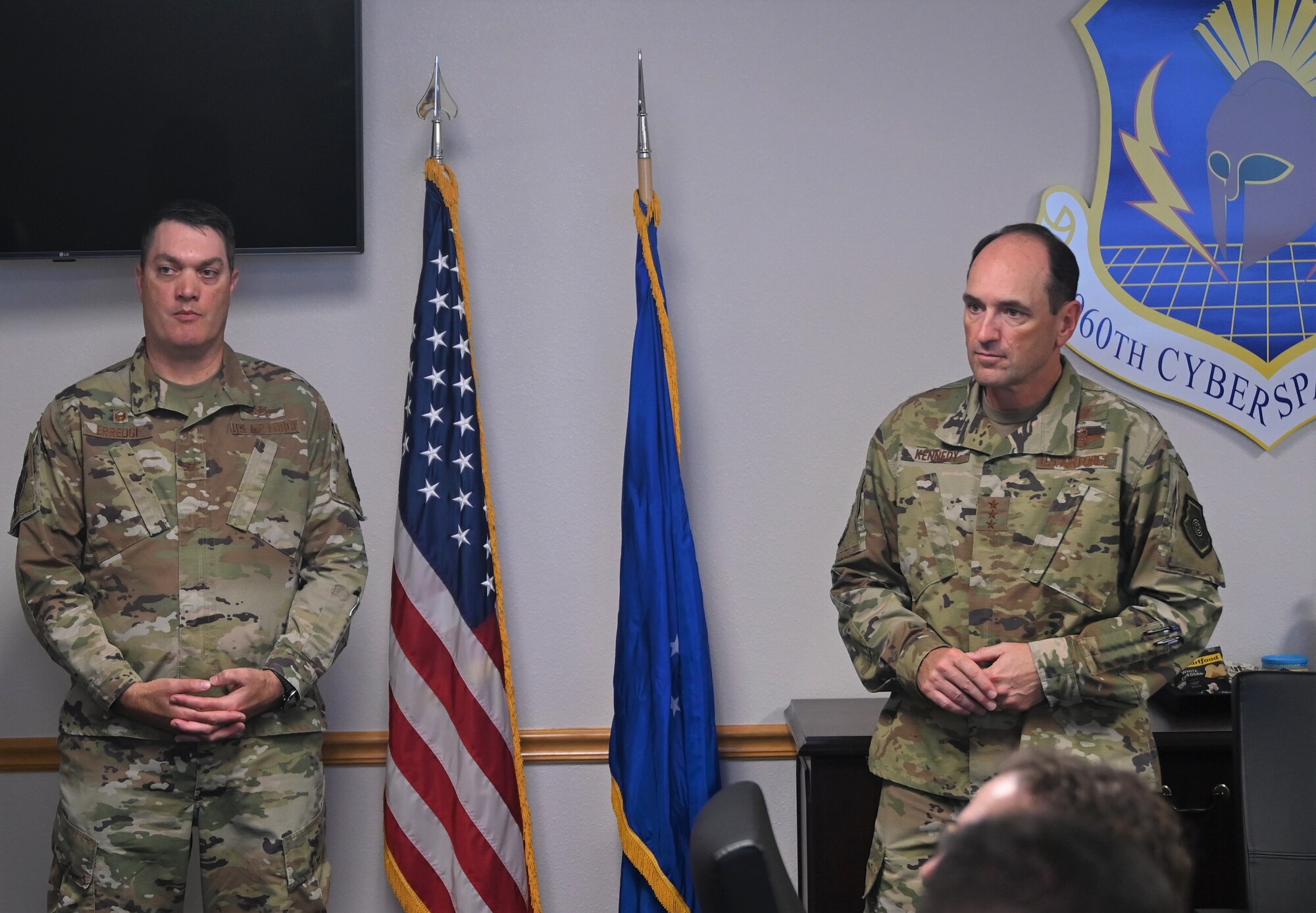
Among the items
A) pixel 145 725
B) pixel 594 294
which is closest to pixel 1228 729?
pixel 594 294

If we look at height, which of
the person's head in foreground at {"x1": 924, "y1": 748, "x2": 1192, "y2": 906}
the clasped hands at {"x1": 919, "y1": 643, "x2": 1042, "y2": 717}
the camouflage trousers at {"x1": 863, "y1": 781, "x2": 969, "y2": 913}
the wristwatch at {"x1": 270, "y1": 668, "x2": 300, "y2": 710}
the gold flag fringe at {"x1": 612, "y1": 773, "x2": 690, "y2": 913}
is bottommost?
the gold flag fringe at {"x1": 612, "y1": 773, "x2": 690, "y2": 913}

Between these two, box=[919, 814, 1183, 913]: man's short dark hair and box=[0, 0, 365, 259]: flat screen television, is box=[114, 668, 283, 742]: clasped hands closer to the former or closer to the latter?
box=[0, 0, 365, 259]: flat screen television

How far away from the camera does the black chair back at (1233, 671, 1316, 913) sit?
1.86 metres

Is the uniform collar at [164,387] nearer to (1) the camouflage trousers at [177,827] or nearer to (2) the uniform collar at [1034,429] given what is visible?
(1) the camouflage trousers at [177,827]

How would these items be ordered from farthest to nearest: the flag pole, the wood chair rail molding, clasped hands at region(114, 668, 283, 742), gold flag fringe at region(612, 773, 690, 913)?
the wood chair rail molding
the flag pole
gold flag fringe at region(612, 773, 690, 913)
clasped hands at region(114, 668, 283, 742)

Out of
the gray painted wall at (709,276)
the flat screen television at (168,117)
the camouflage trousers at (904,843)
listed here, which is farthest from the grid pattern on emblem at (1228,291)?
the flat screen television at (168,117)

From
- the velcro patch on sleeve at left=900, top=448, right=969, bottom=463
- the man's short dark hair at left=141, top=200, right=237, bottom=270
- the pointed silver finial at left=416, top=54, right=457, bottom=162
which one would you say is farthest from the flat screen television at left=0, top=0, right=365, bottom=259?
the velcro patch on sleeve at left=900, top=448, right=969, bottom=463

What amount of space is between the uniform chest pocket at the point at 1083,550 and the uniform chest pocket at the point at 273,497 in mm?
1389

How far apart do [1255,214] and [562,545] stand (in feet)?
6.30

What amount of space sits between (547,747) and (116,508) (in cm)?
122

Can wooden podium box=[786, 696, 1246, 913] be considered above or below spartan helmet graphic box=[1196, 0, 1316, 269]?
below

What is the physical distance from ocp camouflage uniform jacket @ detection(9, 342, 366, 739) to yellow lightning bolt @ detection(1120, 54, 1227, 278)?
212 centimetres

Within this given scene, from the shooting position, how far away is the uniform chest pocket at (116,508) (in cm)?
225

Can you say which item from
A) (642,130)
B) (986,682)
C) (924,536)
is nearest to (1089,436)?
(924,536)
